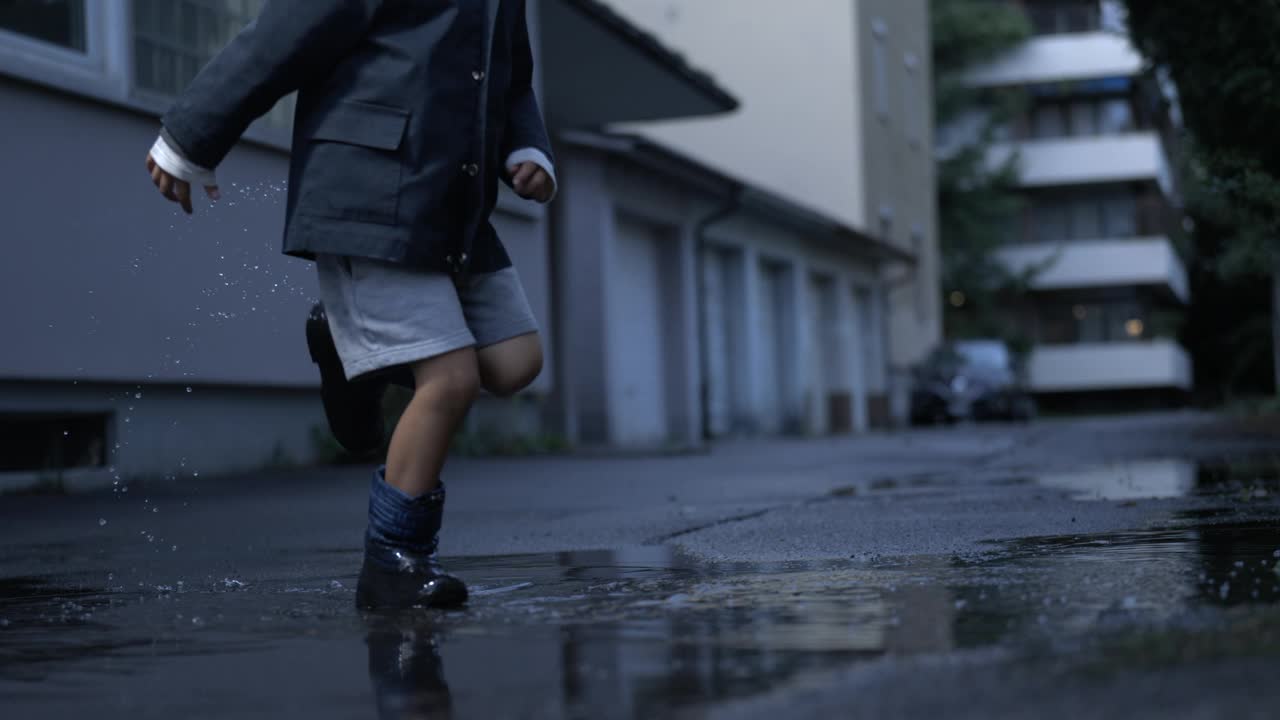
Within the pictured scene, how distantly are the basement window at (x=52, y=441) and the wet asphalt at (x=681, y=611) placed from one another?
51cm

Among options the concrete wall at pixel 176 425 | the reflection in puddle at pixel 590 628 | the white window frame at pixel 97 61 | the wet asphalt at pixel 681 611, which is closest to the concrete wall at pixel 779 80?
the concrete wall at pixel 176 425

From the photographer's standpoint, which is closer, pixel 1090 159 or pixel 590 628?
pixel 590 628

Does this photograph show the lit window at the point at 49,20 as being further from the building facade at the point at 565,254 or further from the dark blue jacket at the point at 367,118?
the dark blue jacket at the point at 367,118

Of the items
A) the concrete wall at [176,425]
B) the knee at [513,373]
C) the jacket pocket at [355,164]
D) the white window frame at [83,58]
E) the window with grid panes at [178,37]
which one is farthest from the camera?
the window with grid panes at [178,37]

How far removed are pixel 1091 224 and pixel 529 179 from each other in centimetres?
4975

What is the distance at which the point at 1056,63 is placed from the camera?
50656 mm

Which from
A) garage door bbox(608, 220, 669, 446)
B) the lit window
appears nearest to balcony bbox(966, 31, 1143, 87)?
garage door bbox(608, 220, 669, 446)

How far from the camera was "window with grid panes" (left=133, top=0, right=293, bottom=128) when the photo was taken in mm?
9180

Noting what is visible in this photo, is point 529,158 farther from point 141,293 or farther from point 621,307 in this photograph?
point 621,307

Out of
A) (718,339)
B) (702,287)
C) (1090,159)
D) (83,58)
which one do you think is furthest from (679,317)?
(1090,159)

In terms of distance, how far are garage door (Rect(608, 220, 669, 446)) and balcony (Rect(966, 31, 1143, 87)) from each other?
32775mm

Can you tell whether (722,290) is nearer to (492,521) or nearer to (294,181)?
(492,521)

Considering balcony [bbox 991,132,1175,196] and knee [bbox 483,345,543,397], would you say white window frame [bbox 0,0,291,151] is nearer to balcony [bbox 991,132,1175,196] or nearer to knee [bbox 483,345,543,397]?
knee [bbox 483,345,543,397]

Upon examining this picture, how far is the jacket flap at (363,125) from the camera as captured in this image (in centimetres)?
386
